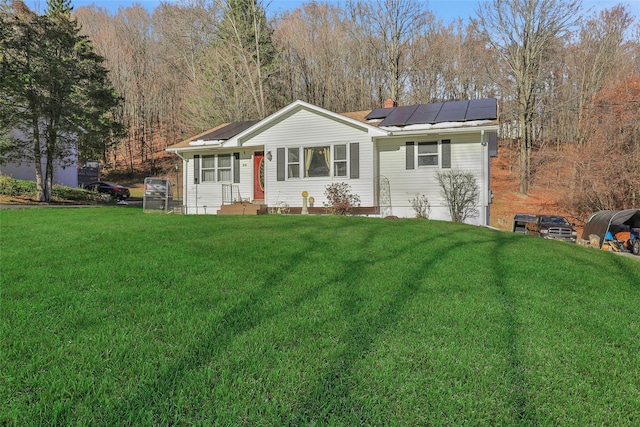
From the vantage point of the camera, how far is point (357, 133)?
11883 millimetres

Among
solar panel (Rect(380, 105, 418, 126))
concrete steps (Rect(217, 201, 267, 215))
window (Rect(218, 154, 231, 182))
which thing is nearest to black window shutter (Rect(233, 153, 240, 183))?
window (Rect(218, 154, 231, 182))

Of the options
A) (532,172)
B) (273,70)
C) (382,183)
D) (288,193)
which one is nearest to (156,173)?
(273,70)

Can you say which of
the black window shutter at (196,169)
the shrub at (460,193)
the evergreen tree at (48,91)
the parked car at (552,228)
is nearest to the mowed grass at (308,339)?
the shrub at (460,193)

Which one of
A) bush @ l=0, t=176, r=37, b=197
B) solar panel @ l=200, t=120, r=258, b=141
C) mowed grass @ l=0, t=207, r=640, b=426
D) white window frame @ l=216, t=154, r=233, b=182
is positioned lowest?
mowed grass @ l=0, t=207, r=640, b=426

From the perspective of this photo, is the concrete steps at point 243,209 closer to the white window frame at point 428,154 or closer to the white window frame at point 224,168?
the white window frame at point 224,168

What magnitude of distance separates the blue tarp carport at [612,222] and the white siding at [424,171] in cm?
585

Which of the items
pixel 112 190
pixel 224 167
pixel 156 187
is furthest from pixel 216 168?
pixel 112 190

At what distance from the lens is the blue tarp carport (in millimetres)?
13539

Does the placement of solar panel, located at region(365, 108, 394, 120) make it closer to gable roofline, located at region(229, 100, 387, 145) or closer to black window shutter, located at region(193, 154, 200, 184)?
gable roofline, located at region(229, 100, 387, 145)

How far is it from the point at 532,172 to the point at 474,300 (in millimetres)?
24797

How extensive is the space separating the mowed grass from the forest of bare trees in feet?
62.9

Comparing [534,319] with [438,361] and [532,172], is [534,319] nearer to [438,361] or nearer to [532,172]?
[438,361]

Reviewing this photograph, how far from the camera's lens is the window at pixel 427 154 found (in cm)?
1162

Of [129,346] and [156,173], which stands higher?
[156,173]
